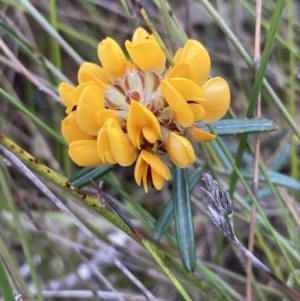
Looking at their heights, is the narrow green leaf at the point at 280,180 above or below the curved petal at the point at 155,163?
below

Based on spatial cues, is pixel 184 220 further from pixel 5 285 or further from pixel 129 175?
pixel 129 175

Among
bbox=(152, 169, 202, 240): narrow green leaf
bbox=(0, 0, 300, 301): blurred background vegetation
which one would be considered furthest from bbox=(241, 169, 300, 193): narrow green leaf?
bbox=(152, 169, 202, 240): narrow green leaf

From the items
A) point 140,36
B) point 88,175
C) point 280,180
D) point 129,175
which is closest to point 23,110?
point 88,175

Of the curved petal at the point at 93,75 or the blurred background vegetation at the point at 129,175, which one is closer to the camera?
the curved petal at the point at 93,75

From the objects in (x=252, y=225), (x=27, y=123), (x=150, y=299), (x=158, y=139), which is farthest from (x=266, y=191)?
(x=27, y=123)

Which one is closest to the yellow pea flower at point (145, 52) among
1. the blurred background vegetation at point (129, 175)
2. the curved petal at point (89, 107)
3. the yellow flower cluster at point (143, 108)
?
the yellow flower cluster at point (143, 108)

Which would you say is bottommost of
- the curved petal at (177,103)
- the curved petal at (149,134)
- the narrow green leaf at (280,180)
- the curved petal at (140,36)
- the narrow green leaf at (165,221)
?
the narrow green leaf at (280,180)

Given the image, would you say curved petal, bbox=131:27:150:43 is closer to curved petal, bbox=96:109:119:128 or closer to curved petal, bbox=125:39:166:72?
curved petal, bbox=125:39:166:72

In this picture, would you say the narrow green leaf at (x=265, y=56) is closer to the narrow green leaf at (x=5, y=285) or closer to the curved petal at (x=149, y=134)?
the curved petal at (x=149, y=134)
